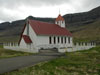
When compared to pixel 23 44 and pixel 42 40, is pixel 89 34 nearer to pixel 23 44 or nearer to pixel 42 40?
pixel 42 40

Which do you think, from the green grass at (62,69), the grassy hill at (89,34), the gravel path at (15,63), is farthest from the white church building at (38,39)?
the grassy hill at (89,34)

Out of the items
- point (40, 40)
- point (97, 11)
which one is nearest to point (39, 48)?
point (40, 40)

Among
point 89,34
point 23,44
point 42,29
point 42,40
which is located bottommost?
point 23,44

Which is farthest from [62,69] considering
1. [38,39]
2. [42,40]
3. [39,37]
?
[42,40]

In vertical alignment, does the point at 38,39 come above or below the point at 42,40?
above

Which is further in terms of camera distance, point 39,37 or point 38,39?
point 39,37

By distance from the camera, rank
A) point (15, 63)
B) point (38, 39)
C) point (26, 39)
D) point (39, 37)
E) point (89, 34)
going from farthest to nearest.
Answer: point (89, 34)
point (39, 37)
point (38, 39)
point (26, 39)
point (15, 63)

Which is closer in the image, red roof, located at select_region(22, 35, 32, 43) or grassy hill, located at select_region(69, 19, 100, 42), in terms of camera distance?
red roof, located at select_region(22, 35, 32, 43)

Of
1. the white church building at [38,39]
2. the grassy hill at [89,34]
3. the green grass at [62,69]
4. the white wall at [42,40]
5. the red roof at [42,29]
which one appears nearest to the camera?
the green grass at [62,69]

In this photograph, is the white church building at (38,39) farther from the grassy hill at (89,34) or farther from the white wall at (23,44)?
the grassy hill at (89,34)

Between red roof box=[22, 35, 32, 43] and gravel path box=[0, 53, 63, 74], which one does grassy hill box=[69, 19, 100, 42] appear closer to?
red roof box=[22, 35, 32, 43]

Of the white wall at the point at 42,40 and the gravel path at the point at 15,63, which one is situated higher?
the white wall at the point at 42,40

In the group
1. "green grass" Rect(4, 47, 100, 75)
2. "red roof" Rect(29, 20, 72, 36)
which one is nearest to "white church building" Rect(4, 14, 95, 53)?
"red roof" Rect(29, 20, 72, 36)

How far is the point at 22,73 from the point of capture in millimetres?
10812
